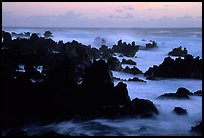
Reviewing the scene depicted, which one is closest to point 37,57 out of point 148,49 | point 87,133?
point 87,133

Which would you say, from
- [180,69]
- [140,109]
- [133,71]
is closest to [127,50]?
[133,71]

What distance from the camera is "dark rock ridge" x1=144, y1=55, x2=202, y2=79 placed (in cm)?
1507

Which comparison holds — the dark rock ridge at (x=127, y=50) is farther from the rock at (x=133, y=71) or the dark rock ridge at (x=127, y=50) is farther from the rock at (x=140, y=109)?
the rock at (x=140, y=109)

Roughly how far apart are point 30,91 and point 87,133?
2.08 m

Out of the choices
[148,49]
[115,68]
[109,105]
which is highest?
[148,49]

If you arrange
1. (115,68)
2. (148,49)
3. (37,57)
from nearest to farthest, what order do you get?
(37,57) < (115,68) < (148,49)

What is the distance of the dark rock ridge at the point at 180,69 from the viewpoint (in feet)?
49.4

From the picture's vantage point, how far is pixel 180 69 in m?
15.5

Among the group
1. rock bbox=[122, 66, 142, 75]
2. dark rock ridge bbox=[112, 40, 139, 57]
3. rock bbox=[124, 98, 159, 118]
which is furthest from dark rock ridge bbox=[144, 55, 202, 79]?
dark rock ridge bbox=[112, 40, 139, 57]

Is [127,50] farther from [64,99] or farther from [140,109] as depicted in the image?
[64,99]

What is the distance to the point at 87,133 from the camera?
7379mm

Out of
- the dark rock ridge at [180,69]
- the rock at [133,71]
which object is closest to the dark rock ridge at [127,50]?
the rock at [133,71]

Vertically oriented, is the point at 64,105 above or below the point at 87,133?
above

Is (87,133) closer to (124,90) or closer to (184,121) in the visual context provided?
(124,90)
